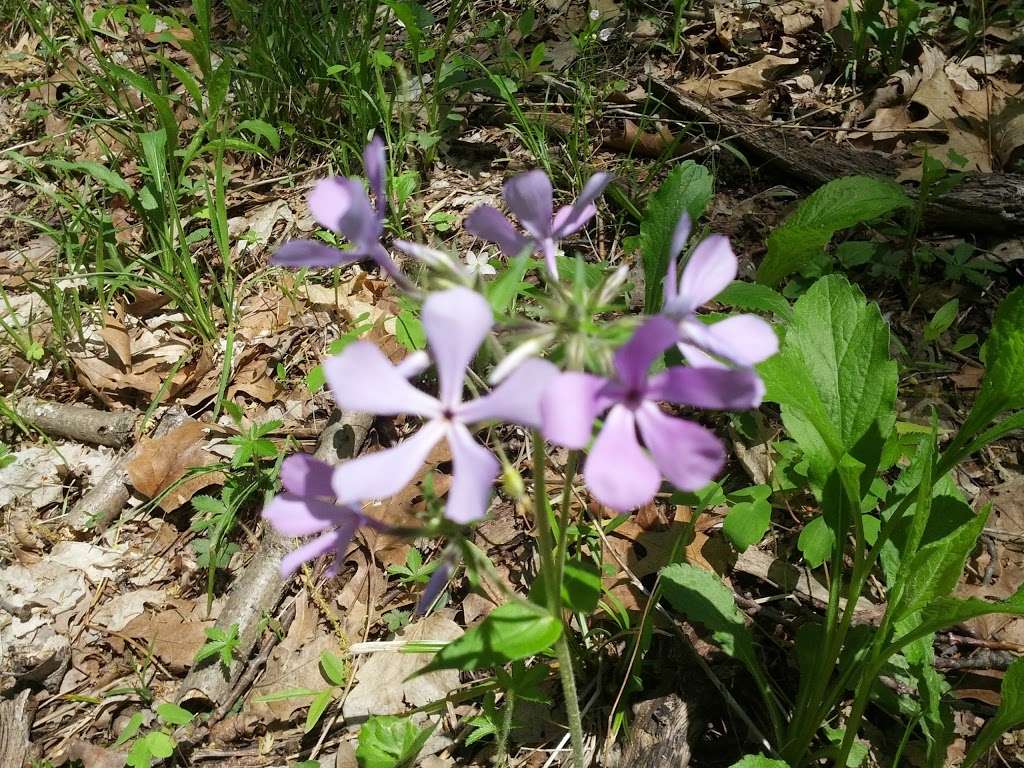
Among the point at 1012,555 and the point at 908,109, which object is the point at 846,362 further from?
the point at 908,109

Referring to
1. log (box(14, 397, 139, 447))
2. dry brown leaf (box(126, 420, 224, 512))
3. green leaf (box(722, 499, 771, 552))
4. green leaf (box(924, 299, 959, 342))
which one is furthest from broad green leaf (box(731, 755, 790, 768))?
log (box(14, 397, 139, 447))

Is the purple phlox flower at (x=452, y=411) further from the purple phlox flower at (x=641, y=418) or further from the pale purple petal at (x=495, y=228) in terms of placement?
the pale purple petal at (x=495, y=228)

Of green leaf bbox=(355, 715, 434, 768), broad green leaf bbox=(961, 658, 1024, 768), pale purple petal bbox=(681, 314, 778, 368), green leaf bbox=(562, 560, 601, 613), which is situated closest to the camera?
pale purple petal bbox=(681, 314, 778, 368)

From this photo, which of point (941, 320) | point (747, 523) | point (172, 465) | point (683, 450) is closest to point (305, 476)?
point (683, 450)

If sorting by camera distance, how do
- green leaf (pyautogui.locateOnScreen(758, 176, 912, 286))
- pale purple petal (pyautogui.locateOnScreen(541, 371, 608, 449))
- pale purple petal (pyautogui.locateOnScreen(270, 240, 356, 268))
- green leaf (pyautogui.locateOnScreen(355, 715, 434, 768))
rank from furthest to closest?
green leaf (pyautogui.locateOnScreen(758, 176, 912, 286)) < green leaf (pyautogui.locateOnScreen(355, 715, 434, 768)) < pale purple petal (pyautogui.locateOnScreen(270, 240, 356, 268)) < pale purple petal (pyautogui.locateOnScreen(541, 371, 608, 449))

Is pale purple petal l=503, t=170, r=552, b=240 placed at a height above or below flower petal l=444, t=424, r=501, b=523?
above

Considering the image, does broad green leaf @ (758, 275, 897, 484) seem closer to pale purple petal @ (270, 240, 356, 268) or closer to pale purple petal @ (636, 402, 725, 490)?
pale purple petal @ (636, 402, 725, 490)
